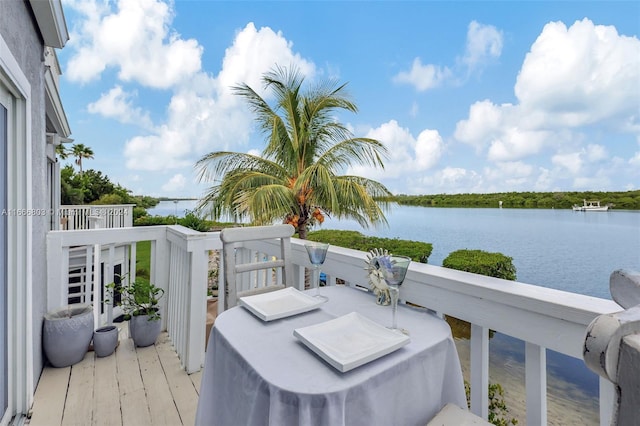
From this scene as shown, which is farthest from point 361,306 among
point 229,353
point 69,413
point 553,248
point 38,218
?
point 553,248

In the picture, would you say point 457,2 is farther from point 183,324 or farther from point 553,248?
point 183,324

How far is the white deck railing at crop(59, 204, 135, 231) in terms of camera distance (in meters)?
7.44

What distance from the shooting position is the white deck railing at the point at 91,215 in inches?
293

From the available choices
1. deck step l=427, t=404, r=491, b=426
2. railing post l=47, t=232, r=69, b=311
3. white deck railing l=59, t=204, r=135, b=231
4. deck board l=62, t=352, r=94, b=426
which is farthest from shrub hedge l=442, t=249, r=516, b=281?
white deck railing l=59, t=204, r=135, b=231

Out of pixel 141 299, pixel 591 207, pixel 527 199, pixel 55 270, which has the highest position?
pixel 527 199

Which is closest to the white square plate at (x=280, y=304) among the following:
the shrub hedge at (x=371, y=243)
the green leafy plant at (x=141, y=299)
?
the green leafy plant at (x=141, y=299)

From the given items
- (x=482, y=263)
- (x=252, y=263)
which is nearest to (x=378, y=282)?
(x=252, y=263)

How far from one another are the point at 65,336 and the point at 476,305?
288cm

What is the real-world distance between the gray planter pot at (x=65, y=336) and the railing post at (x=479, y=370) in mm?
2760

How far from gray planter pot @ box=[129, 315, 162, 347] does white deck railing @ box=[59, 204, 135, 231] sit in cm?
598

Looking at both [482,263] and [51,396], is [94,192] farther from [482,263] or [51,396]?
[482,263]

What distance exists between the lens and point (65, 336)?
2.30 m

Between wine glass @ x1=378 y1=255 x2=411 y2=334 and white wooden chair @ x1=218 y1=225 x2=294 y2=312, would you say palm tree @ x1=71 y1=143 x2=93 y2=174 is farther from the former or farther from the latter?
wine glass @ x1=378 y1=255 x2=411 y2=334

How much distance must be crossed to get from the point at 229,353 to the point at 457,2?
9647 mm
